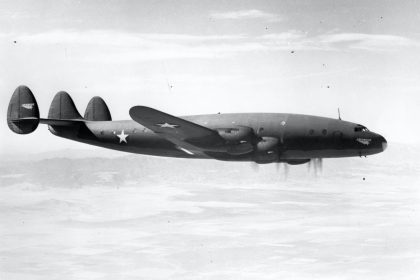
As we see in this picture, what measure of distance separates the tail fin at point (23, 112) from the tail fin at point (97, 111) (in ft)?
8.73

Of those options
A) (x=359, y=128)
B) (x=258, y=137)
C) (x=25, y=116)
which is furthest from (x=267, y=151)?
(x=25, y=116)

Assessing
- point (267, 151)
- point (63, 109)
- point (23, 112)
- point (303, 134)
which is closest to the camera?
point (267, 151)

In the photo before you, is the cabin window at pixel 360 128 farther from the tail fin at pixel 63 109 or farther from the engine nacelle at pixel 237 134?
the tail fin at pixel 63 109

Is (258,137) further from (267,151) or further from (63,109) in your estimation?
(63,109)

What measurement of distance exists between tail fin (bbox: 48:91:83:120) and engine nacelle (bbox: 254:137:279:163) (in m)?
9.37

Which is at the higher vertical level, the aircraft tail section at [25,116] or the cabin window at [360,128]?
the aircraft tail section at [25,116]

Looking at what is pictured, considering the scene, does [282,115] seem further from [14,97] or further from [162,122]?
[14,97]

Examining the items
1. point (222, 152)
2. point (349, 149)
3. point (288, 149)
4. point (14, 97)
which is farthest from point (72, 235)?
point (349, 149)

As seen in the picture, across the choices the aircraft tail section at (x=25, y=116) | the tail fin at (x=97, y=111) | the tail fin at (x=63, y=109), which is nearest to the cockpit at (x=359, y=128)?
the tail fin at (x=97, y=111)

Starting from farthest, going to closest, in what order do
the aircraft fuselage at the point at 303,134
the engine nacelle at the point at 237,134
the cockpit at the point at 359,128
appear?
the cockpit at the point at 359,128, the aircraft fuselage at the point at 303,134, the engine nacelle at the point at 237,134

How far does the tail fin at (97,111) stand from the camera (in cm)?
2250

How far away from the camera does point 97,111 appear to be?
74.0ft

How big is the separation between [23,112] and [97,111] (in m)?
3.35

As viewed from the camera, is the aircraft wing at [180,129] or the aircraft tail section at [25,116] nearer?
the aircraft wing at [180,129]
